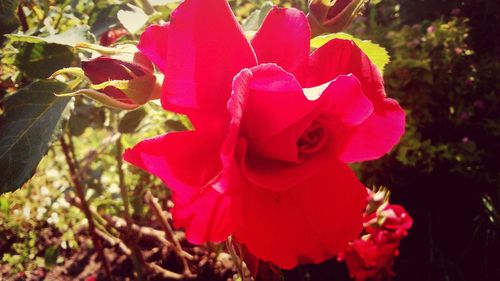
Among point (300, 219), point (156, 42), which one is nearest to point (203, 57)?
point (156, 42)

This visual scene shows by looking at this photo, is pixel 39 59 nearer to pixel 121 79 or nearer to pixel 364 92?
pixel 121 79

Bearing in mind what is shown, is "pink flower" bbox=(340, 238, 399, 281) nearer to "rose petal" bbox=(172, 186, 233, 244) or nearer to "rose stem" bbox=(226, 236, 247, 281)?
"rose stem" bbox=(226, 236, 247, 281)

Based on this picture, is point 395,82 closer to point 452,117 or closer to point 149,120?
point 452,117

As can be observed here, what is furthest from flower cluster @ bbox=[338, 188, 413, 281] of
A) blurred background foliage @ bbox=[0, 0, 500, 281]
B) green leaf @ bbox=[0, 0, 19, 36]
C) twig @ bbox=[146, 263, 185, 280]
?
green leaf @ bbox=[0, 0, 19, 36]

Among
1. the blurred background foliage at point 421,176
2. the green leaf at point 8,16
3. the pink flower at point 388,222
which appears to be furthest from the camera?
the blurred background foliage at point 421,176

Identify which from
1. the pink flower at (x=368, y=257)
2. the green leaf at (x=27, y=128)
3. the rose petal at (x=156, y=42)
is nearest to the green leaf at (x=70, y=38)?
the green leaf at (x=27, y=128)

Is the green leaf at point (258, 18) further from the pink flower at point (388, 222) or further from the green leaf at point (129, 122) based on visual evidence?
the pink flower at point (388, 222)

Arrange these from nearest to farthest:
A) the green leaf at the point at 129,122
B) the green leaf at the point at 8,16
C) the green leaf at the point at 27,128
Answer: the green leaf at the point at 27,128 < the green leaf at the point at 8,16 < the green leaf at the point at 129,122
